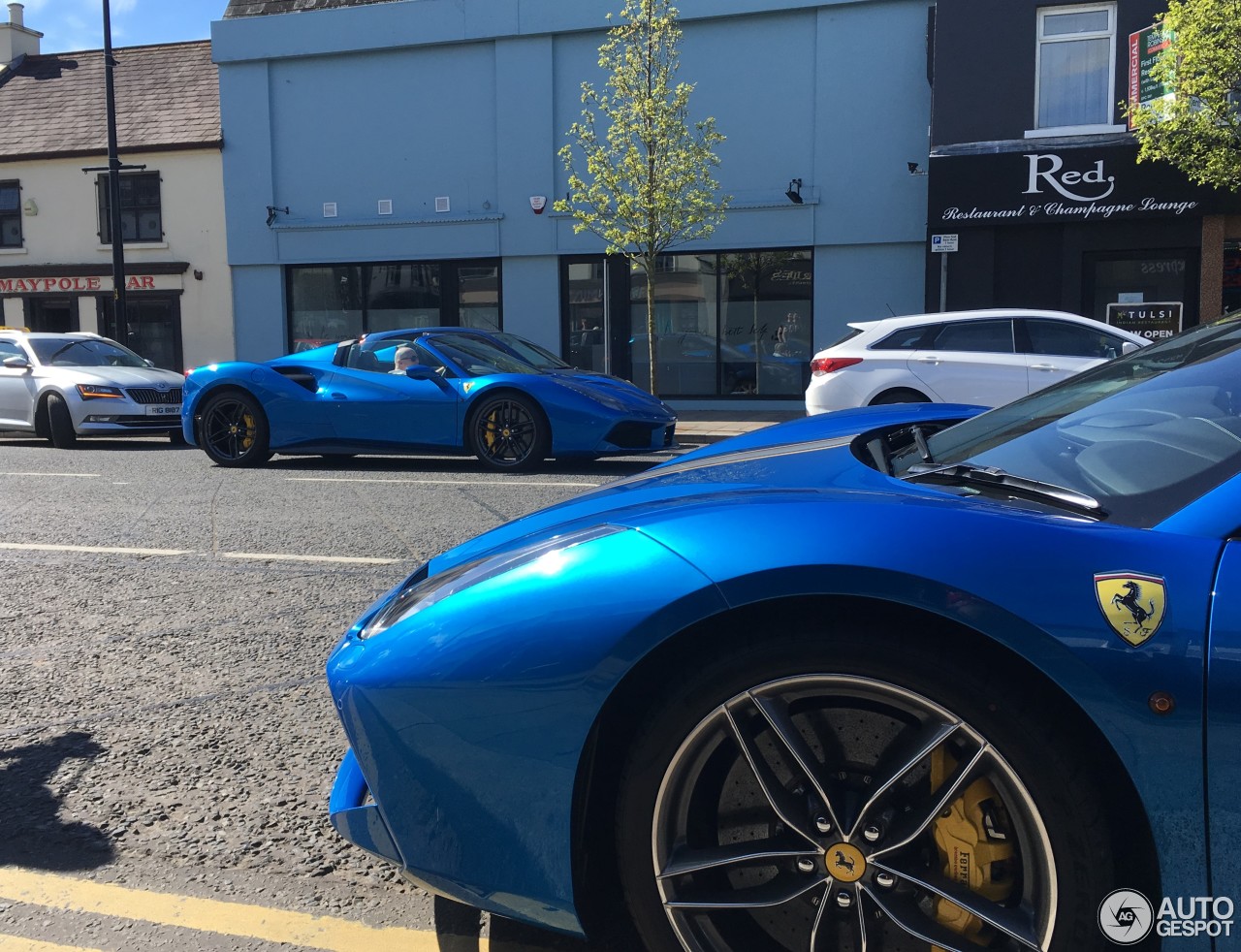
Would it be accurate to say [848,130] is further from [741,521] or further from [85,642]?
[741,521]

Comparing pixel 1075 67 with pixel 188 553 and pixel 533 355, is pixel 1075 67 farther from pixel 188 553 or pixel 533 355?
pixel 188 553

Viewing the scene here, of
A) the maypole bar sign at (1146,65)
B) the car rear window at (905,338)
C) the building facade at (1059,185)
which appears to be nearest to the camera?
the car rear window at (905,338)

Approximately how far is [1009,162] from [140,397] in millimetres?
12032

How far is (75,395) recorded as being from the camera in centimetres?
1226

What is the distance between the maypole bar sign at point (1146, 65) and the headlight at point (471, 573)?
13.6 metres

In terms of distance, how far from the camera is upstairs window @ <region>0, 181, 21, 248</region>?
21.3 meters

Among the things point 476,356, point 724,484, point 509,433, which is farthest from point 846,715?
point 476,356

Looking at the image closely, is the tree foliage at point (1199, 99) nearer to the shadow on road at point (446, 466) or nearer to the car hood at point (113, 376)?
the shadow on road at point (446, 466)

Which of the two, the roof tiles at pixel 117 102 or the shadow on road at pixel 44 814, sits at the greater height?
the roof tiles at pixel 117 102

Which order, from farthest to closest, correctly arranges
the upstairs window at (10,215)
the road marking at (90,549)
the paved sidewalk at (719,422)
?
the upstairs window at (10,215) < the paved sidewalk at (719,422) < the road marking at (90,549)

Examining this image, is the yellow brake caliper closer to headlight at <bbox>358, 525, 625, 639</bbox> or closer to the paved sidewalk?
Result: headlight at <bbox>358, 525, 625, 639</bbox>

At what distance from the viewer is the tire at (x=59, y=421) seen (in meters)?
12.3

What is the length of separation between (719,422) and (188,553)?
10.2 metres

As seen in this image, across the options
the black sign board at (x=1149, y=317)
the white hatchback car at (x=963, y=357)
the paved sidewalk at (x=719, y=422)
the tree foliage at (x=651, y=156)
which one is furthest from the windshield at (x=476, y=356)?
the black sign board at (x=1149, y=317)
